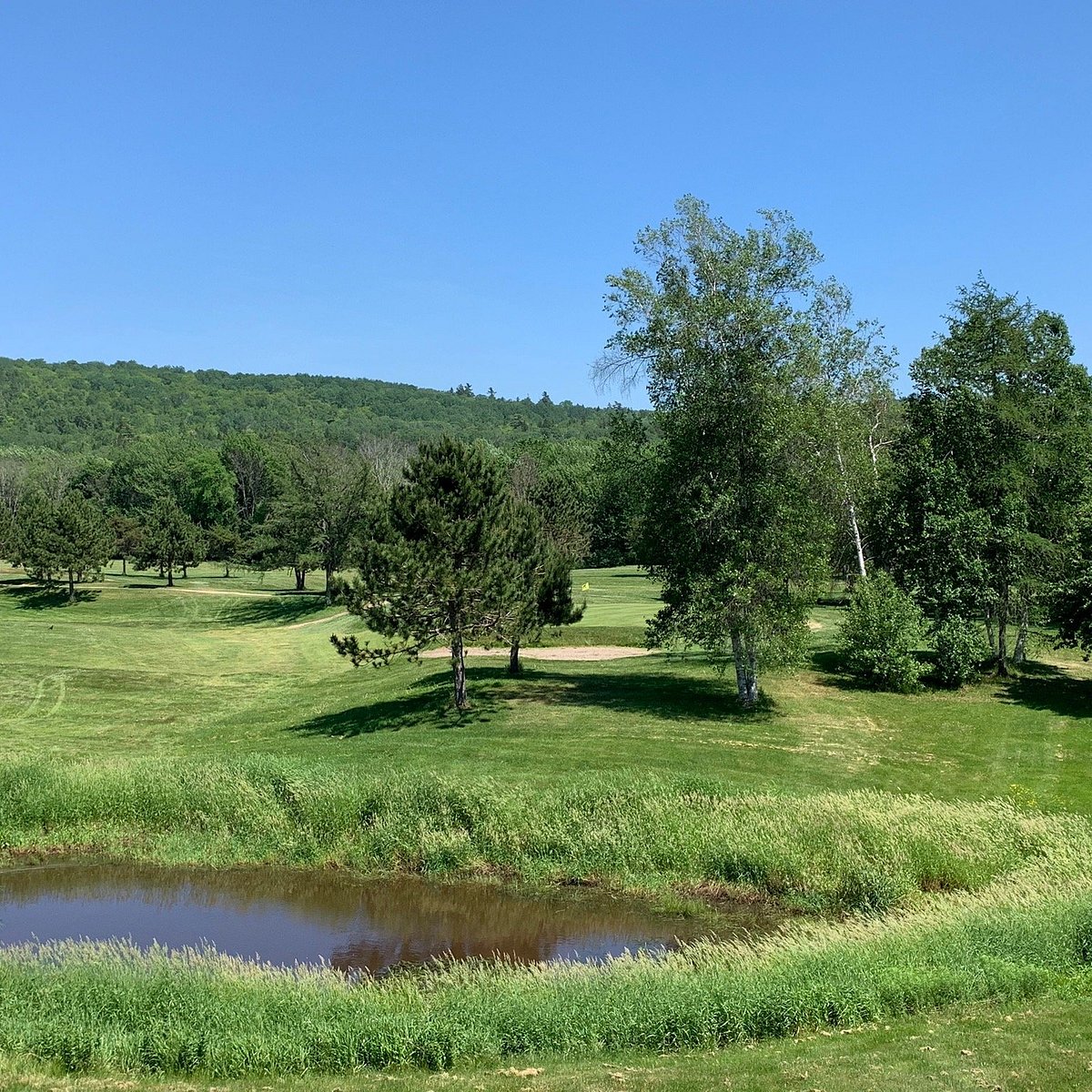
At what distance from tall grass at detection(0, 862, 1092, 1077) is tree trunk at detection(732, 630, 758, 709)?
15.4 metres

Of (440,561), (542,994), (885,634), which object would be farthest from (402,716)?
(542,994)

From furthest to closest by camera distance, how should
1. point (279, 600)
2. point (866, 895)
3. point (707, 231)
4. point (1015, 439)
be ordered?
point (279, 600), point (1015, 439), point (707, 231), point (866, 895)

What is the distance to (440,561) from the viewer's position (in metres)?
28.5

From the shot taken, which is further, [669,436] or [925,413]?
[925,413]

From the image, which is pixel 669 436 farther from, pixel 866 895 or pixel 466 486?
pixel 866 895

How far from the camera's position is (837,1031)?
39.4 feet

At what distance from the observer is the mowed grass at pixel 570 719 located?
974 inches

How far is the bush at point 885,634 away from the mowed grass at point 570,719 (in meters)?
0.96

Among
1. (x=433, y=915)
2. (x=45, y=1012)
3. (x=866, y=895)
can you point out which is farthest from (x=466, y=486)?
(x=45, y=1012)

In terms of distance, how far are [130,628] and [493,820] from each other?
1625 inches

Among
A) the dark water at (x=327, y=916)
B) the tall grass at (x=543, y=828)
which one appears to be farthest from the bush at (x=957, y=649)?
the dark water at (x=327, y=916)

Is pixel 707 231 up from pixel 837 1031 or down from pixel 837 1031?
up

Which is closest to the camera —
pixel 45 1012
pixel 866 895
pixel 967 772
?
pixel 45 1012

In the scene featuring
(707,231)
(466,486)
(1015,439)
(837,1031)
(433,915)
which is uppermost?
(707,231)
